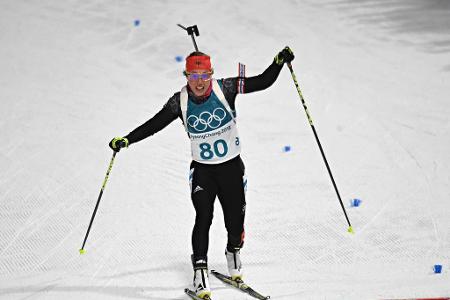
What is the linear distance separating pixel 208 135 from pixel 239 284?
40.8 inches

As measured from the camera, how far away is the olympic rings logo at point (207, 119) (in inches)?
161

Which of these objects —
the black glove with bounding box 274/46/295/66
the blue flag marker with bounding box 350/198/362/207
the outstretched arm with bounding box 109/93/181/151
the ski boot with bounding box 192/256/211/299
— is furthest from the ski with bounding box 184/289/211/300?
the blue flag marker with bounding box 350/198/362/207

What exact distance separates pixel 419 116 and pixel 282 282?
10.2ft

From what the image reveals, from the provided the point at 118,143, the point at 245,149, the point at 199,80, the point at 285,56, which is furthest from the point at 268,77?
the point at 245,149

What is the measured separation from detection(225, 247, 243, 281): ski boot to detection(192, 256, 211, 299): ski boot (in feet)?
0.68

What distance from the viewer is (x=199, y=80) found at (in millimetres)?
4020

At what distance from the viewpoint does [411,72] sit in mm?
7938

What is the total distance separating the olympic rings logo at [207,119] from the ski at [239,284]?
1.08m

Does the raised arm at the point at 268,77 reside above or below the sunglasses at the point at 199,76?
above

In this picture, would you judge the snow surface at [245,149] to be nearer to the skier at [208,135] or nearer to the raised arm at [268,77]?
the skier at [208,135]

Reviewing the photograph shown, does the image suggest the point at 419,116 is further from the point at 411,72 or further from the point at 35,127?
the point at 35,127

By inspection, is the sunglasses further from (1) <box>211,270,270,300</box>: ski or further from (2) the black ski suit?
(1) <box>211,270,270,300</box>: ski

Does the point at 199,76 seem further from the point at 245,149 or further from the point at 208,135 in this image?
the point at 245,149

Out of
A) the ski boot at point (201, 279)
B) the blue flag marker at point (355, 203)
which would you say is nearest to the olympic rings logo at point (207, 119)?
the ski boot at point (201, 279)
